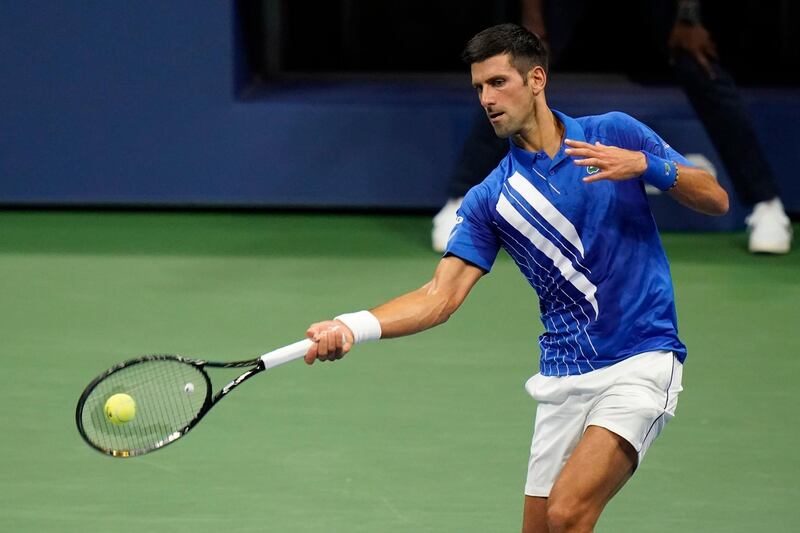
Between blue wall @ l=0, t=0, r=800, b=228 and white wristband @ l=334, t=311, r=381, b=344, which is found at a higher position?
white wristband @ l=334, t=311, r=381, b=344

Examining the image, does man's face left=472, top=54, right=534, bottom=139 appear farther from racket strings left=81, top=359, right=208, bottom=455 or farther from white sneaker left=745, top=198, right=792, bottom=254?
white sneaker left=745, top=198, right=792, bottom=254

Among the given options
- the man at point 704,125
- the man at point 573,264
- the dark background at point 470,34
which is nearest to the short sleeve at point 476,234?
the man at point 573,264

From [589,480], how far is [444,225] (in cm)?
439

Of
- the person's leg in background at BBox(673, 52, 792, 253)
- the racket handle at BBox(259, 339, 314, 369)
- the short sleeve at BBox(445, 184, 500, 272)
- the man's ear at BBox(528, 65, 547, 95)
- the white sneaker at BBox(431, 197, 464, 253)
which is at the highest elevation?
the man's ear at BBox(528, 65, 547, 95)

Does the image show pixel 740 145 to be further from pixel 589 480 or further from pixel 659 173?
pixel 589 480

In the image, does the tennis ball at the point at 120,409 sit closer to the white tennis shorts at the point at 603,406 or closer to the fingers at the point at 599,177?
the white tennis shorts at the point at 603,406

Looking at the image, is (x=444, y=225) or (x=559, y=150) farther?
(x=444, y=225)

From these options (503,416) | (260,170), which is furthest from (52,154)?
(503,416)

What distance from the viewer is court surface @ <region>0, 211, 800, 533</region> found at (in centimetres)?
456

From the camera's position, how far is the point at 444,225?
7.80m

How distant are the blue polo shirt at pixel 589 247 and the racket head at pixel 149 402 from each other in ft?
2.59

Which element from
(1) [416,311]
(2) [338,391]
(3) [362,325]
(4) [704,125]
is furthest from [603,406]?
(4) [704,125]

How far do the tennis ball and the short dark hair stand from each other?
1205 mm

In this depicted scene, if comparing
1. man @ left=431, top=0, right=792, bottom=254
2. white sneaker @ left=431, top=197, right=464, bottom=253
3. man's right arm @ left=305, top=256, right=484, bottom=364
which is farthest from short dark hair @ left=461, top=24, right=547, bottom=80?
white sneaker @ left=431, top=197, right=464, bottom=253
